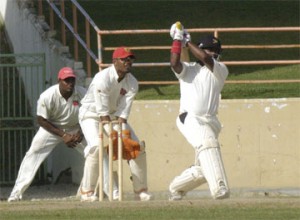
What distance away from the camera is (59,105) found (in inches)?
714

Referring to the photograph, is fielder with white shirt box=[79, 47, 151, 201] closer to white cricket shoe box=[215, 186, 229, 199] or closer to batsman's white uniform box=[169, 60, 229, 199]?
batsman's white uniform box=[169, 60, 229, 199]

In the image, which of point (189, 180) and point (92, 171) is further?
point (92, 171)

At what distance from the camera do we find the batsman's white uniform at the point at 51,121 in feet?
59.4

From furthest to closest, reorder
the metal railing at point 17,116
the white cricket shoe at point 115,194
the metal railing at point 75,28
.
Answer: the metal railing at point 17,116
the metal railing at point 75,28
the white cricket shoe at point 115,194

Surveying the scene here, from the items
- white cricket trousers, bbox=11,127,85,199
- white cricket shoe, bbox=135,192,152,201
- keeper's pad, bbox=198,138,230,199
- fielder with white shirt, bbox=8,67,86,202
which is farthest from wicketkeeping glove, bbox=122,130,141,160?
white cricket trousers, bbox=11,127,85,199

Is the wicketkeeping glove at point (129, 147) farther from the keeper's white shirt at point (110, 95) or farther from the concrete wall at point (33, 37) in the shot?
the concrete wall at point (33, 37)

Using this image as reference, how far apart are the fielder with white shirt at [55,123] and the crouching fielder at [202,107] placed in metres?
2.99

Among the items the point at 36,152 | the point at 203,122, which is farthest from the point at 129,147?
the point at 36,152

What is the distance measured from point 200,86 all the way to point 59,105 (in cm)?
353

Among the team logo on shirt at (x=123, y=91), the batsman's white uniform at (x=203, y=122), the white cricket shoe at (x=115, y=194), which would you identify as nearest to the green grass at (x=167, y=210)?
the batsman's white uniform at (x=203, y=122)

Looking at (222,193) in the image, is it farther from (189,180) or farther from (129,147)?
(129,147)

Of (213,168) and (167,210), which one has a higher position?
(213,168)

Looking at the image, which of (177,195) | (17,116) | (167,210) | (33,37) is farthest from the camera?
(33,37)

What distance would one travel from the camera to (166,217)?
13141mm
